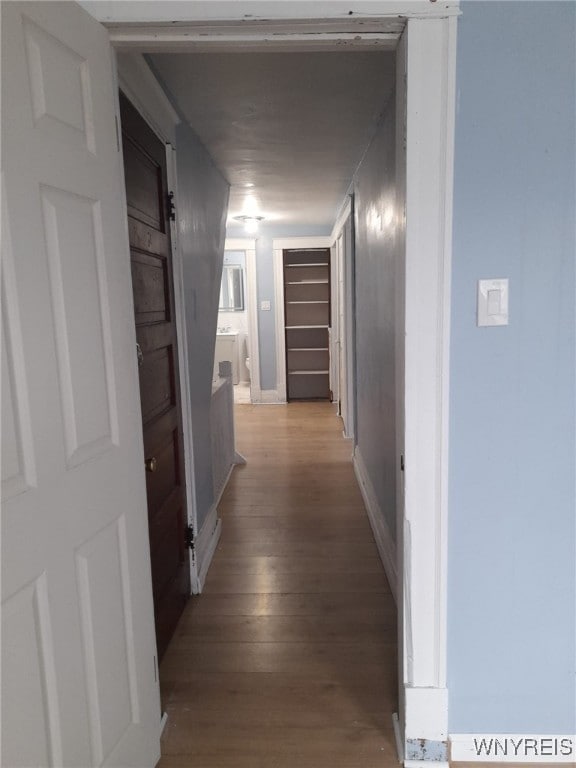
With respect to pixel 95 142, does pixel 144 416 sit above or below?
below

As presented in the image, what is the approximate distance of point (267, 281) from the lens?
21.8 ft

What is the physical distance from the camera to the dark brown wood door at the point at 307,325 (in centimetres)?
692

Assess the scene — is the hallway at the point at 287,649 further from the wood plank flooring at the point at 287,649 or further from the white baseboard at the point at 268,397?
the white baseboard at the point at 268,397

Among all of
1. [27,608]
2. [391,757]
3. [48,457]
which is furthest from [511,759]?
[48,457]

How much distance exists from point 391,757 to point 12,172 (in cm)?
184

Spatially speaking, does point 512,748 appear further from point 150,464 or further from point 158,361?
point 158,361

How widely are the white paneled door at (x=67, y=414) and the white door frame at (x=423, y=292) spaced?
360mm

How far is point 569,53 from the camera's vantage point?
1.26m

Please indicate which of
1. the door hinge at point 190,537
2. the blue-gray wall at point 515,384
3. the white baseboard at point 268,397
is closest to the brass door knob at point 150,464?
the door hinge at point 190,537

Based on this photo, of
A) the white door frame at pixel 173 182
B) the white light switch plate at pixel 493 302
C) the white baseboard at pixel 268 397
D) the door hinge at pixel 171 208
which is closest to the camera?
the white light switch plate at pixel 493 302

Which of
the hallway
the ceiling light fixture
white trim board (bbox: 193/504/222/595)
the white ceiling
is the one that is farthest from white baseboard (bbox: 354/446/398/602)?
the ceiling light fixture

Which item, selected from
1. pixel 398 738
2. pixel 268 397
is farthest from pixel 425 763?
pixel 268 397

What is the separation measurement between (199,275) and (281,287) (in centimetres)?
401

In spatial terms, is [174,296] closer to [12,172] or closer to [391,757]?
[12,172]
